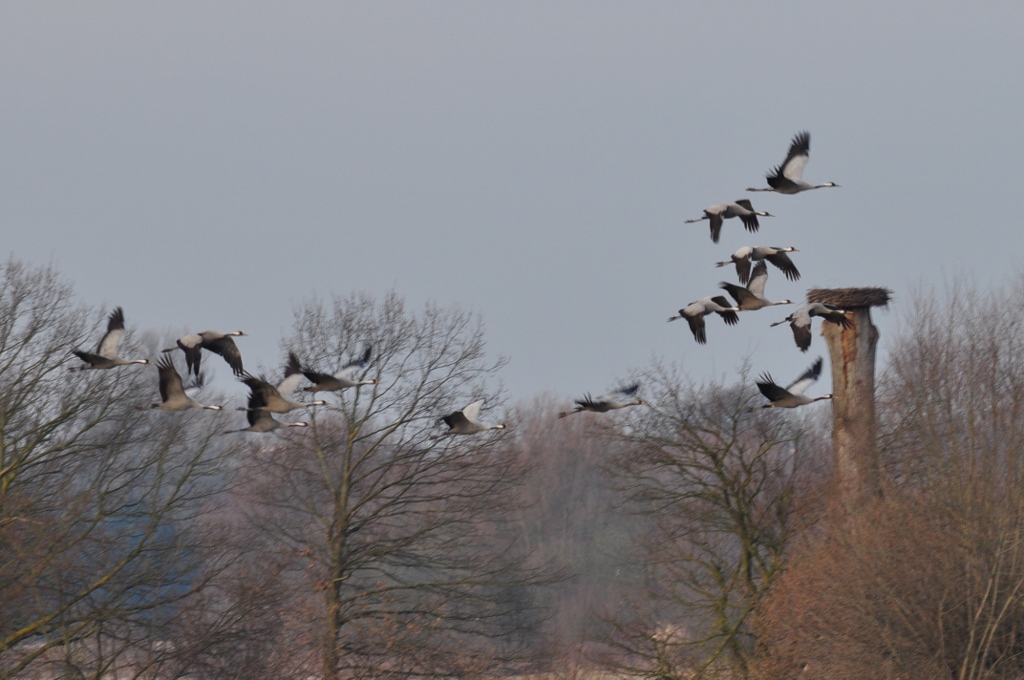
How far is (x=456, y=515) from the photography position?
1123 inches

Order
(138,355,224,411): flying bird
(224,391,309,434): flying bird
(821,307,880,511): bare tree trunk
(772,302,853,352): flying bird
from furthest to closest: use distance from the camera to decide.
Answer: (821,307,880,511): bare tree trunk
(772,302,853,352): flying bird
(224,391,309,434): flying bird
(138,355,224,411): flying bird

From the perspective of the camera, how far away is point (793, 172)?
56.9ft

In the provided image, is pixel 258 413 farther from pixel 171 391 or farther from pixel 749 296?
pixel 749 296

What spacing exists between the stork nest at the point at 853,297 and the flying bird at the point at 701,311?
3708 millimetres

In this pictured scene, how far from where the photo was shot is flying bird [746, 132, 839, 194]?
55.7 ft

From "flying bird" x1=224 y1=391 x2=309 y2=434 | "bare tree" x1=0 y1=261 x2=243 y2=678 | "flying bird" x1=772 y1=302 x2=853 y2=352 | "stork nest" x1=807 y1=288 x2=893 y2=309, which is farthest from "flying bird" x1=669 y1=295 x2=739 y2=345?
"bare tree" x1=0 y1=261 x2=243 y2=678

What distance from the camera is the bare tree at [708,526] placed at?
21.6m

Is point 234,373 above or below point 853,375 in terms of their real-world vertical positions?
above

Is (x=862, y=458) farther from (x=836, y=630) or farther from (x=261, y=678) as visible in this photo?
(x=261, y=678)

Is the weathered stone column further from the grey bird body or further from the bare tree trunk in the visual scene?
the grey bird body

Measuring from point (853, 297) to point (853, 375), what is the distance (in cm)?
134

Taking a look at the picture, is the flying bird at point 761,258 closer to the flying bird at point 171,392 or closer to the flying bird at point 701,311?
the flying bird at point 701,311

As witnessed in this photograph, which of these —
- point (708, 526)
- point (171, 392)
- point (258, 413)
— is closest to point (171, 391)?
point (171, 392)

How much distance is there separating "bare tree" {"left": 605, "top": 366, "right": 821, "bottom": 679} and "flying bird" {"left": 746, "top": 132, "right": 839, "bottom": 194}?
6434mm
